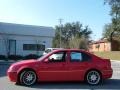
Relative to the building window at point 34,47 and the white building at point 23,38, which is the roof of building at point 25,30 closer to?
the white building at point 23,38

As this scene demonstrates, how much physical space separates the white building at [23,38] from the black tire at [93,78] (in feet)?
118

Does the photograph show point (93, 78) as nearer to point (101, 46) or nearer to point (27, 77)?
point (27, 77)

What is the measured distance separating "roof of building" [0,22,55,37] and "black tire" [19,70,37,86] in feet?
119

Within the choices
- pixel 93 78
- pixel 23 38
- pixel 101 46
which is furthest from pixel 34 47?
pixel 101 46

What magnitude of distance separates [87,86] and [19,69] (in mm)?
2934

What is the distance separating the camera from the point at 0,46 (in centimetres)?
5034

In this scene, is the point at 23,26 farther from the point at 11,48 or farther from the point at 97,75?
the point at 97,75

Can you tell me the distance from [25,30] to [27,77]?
38272mm

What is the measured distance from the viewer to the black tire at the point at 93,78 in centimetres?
1480

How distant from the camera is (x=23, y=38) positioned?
172 ft

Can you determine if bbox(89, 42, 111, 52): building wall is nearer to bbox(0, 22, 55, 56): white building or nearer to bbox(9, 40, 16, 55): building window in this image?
bbox(0, 22, 55, 56): white building

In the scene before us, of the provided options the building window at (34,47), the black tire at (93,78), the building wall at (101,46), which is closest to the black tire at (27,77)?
the black tire at (93,78)

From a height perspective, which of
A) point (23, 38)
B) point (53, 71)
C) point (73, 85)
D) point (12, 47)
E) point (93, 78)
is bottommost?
point (73, 85)

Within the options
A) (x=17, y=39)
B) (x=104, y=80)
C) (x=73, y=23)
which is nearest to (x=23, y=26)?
(x=17, y=39)
